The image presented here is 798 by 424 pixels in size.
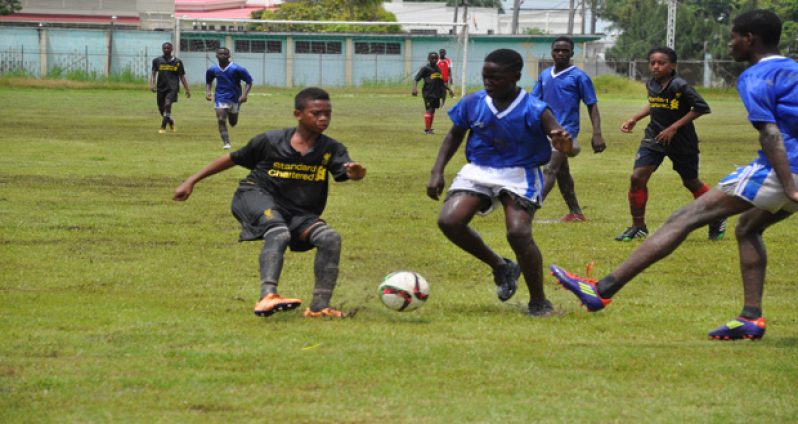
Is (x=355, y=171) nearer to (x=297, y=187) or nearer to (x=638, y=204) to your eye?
(x=297, y=187)

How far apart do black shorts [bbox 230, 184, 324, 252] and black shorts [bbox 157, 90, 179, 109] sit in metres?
19.8

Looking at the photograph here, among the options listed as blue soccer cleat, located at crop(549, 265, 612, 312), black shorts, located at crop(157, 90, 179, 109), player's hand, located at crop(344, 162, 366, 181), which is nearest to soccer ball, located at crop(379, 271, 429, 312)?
player's hand, located at crop(344, 162, 366, 181)

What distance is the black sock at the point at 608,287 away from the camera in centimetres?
730

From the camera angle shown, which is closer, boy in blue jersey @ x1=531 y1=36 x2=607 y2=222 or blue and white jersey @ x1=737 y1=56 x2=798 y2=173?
blue and white jersey @ x1=737 y1=56 x2=798 y2=173

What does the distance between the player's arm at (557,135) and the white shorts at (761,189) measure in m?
0.97

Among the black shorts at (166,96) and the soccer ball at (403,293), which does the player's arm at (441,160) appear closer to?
the soccer ball at (403,293)

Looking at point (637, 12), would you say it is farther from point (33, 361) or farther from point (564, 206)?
point (33, 361)

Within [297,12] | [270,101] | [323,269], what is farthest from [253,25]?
[323,269]

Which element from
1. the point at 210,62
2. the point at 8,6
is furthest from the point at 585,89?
the point at 8,6

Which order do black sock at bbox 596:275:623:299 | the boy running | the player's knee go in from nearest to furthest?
black sock at bbox 596:275:623:299, the player's knee, the boy running

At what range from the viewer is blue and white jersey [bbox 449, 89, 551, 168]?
25.9 ft

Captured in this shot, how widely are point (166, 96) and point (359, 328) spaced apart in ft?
68.8

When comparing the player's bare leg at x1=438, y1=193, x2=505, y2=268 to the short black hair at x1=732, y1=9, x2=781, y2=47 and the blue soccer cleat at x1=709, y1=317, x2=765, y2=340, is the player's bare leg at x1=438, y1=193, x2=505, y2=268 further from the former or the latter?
the short black hair at x1=732, y1=9, x2=781, y2=47

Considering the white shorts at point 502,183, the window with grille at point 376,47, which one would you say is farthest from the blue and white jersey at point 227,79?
the window with grille at point 376,47
